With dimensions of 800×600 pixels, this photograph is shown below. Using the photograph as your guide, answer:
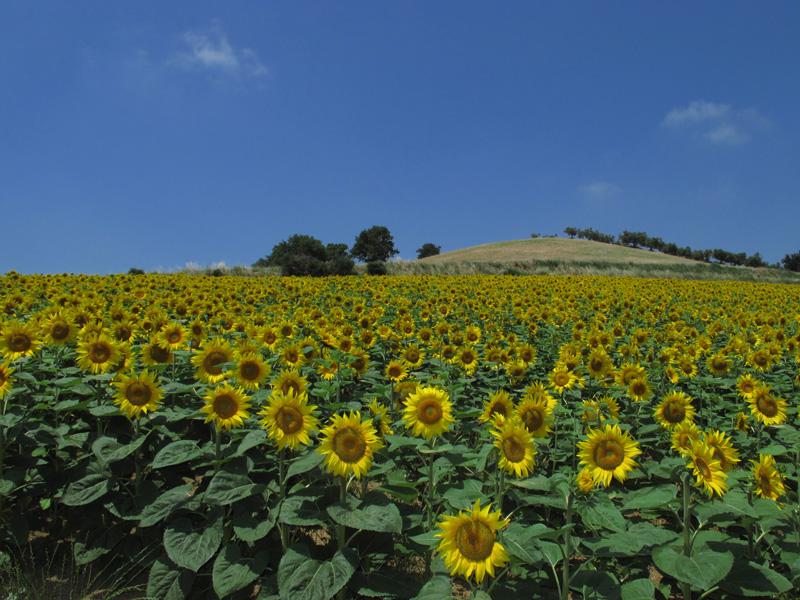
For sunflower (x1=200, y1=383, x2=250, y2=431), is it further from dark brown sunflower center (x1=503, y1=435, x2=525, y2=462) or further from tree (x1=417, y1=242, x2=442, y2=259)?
tree (x1=417, y1=242, x2=442, y2=259)

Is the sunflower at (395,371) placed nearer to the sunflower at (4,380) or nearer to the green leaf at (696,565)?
the green leaf at (696,565)

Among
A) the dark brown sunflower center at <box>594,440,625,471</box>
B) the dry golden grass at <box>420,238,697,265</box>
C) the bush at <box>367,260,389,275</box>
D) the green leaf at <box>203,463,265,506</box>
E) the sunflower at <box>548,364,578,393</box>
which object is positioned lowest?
the green leaf at <box>203,463,265,506</box>

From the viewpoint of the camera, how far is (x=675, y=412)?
401cm

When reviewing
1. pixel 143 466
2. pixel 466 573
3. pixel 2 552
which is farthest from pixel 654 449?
pixel 2 552

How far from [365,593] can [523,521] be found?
A: 1259mm

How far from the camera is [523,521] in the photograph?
141 inches

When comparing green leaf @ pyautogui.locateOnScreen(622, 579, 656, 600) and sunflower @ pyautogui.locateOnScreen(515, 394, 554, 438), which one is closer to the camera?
green leaf @ pyautogui.locateOnScreen(622, 579, 656, 600)

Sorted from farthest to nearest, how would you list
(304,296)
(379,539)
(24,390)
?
(304,296), (24,390), (379,539)

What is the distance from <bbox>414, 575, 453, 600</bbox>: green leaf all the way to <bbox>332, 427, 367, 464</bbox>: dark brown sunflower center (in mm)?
805

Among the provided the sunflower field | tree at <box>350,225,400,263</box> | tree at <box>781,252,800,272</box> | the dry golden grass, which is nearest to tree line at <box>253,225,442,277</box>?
tree at <box>350,225,400,263</box>

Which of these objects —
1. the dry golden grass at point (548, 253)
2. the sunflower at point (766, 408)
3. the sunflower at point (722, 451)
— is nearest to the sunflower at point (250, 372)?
the sunflower at point (722, 451)

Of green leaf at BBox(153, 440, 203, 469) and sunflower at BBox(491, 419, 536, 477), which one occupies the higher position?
sunflower at BBox(491, 419, 536, 477)

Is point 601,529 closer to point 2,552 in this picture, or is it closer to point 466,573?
point 466,573

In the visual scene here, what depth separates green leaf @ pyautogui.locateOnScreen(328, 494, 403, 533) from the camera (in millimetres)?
2820
